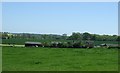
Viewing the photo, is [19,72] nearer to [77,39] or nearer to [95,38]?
[77,39]

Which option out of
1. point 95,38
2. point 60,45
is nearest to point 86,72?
point 60,45

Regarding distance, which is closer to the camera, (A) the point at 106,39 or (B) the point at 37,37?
(A) the point at 106,39

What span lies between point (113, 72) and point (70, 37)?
4601 centimetres

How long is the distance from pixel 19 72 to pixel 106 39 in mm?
46778

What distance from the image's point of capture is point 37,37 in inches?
2611

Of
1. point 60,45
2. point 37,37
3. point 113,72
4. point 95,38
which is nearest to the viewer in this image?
point 113,72

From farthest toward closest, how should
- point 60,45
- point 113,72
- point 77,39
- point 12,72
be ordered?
point 77,39 → point 60,45 → point 113,72 → point 12,72

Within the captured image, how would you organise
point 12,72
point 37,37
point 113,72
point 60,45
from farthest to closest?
point 37,37, point 60,45, point 113,72, point 12,72

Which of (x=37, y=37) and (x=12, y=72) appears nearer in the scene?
(x=12, y=72)

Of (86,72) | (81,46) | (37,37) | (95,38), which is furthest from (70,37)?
(86,72)

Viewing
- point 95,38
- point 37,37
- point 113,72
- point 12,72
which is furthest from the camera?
point 37,37

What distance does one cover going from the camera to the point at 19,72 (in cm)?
1279

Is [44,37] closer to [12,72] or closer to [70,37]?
[70,37]

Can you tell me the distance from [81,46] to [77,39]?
7010 millimetres
